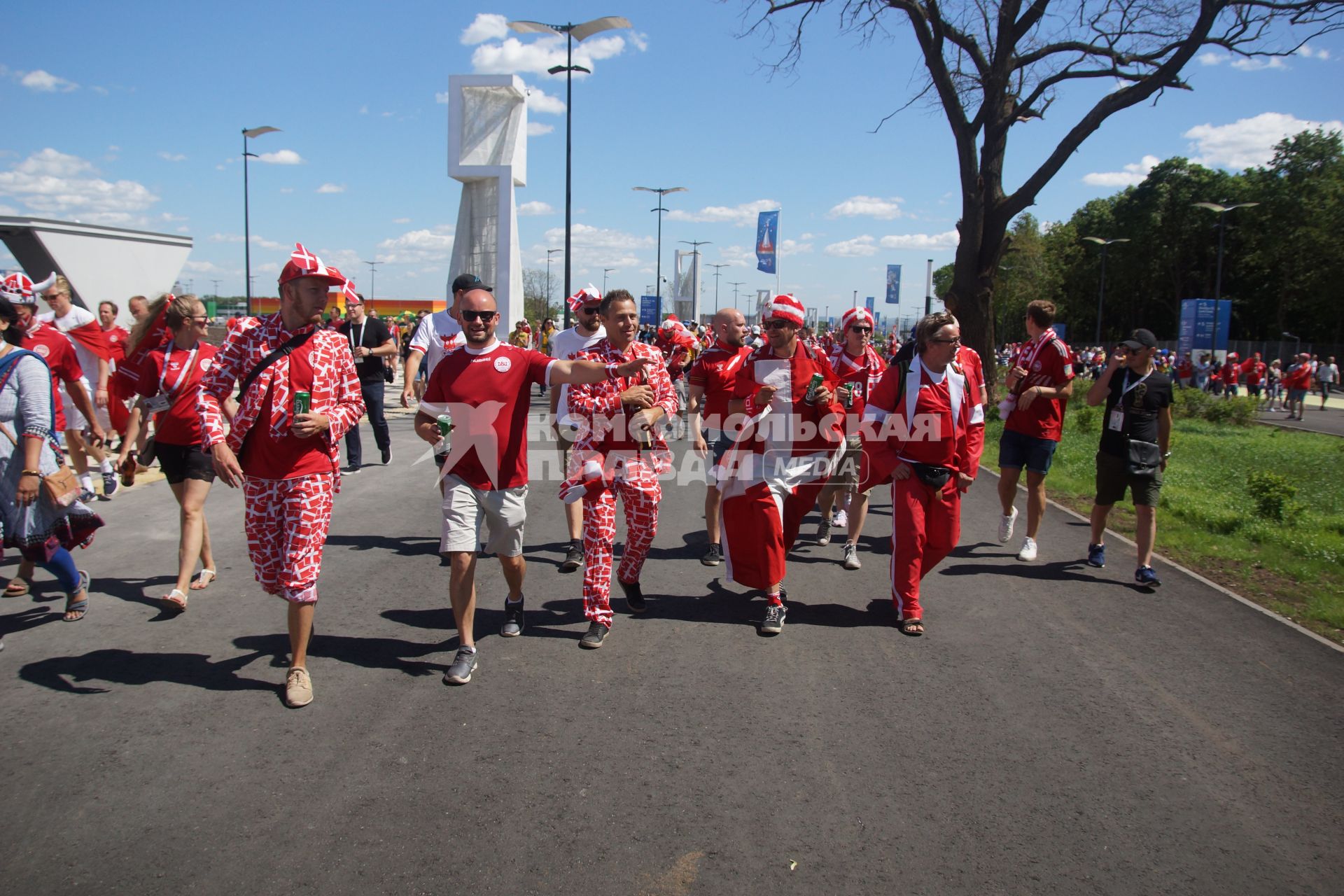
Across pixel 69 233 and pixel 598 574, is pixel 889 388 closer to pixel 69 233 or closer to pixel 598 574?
pixel 598 574

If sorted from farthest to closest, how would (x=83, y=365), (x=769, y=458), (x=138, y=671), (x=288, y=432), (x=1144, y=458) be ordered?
(x=83, y=365) → (x=1144, y=458) → (x=769, y=458) → (x=138, y=671) → (x=288, y=432)

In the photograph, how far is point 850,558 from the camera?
6918 mm

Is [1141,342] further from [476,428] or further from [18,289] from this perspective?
[18,289]

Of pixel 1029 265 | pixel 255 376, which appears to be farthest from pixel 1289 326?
pixel 255 376

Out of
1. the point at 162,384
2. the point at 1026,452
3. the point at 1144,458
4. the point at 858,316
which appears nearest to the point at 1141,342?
the point at 1144,458

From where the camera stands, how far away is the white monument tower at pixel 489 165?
2514 cm

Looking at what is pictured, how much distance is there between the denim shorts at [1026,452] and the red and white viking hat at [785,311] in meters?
2.75

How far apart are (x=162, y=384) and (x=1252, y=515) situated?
32.4 ft

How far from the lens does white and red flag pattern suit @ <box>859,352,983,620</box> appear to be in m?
5.41

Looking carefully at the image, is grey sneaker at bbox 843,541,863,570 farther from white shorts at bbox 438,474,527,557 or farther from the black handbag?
white shorts at bbox 438,474,527,557

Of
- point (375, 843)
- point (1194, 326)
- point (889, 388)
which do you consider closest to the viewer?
point (375, 843)

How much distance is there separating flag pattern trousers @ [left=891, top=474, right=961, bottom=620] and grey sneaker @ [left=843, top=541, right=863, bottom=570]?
1.31 metres

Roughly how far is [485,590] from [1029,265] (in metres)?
63.1

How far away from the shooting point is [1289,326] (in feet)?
181
